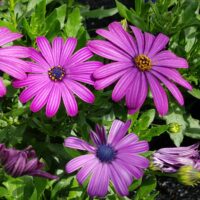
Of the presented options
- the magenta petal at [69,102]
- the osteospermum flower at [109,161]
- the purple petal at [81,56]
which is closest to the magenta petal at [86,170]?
the osteospermum flower at [109,161]

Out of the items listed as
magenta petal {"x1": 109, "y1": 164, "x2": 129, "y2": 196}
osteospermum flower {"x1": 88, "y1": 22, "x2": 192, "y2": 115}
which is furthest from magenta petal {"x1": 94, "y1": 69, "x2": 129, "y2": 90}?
magenta petal {"x1": 109, "y1": 164, "x2": 129, "y2": 196}

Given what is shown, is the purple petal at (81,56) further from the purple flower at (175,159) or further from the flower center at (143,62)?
the purple flower at (175,159)

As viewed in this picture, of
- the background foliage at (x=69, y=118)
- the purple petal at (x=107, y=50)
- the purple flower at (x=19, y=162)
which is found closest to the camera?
the purple flower at (x=19, y=162)

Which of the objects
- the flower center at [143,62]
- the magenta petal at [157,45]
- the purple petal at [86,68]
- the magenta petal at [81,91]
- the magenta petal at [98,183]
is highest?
the magenta petal at [157,45]

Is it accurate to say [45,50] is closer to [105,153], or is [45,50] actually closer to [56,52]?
[56,52]

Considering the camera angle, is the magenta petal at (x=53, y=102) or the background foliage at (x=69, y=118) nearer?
the magenta petal at (x=53, y=102)

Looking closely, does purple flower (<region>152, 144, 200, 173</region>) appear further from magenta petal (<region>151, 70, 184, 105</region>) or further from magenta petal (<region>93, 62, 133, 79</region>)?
magenta petal (<region>93, 62, 133, 79</region>)

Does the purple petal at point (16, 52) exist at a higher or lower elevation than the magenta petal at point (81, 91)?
higher

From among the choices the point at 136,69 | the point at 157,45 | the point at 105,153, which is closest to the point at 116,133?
the point at 105,153
